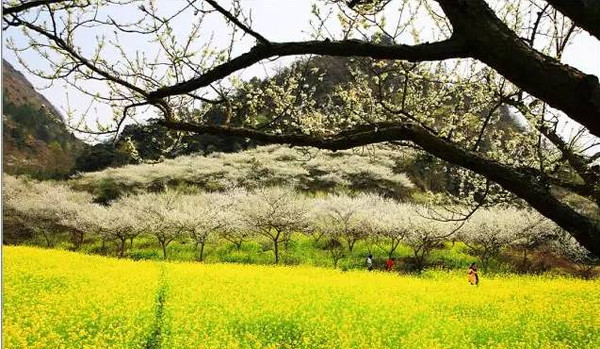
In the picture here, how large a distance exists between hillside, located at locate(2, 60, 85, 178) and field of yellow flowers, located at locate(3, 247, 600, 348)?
314cm

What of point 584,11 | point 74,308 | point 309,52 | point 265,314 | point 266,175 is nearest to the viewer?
point 584,11

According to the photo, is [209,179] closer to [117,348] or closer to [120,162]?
[120,162]

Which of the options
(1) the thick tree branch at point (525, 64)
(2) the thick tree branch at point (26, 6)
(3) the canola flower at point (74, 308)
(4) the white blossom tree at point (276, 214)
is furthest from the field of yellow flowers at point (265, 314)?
(4) the white blossom tree at point (276, 214)

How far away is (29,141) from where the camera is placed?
24297mm

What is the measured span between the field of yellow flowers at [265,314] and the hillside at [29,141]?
10.3 ft

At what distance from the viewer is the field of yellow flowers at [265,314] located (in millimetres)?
8781

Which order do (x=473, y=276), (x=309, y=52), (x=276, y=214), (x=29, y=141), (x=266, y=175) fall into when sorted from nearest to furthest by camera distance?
(x=309, y=52), (x=473, y=276), (x=29, y=141), (x=276, y=214), (x=266, y=175)

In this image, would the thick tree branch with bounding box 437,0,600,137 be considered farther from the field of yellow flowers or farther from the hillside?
the field of yellow flowers

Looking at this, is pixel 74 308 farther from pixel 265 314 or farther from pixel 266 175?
pixel 266 175

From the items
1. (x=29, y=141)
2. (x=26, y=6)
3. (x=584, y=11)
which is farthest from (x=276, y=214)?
(x=584, y=11)

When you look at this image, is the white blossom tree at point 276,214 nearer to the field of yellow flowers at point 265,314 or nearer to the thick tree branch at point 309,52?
the field of yellow flowers at point 265,314

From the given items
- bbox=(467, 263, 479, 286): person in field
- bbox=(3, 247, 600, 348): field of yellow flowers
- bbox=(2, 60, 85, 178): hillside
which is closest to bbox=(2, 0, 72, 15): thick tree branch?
bbox=(2, 60, 85, 178): hillside

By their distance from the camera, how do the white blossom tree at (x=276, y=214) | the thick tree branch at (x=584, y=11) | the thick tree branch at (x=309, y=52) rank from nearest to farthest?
the thick tree branch at (x=584, y=11), the thick tree branch at (x=309, y=52), the white blossom tree at (x=276, y=214)

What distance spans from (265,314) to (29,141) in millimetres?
18424
